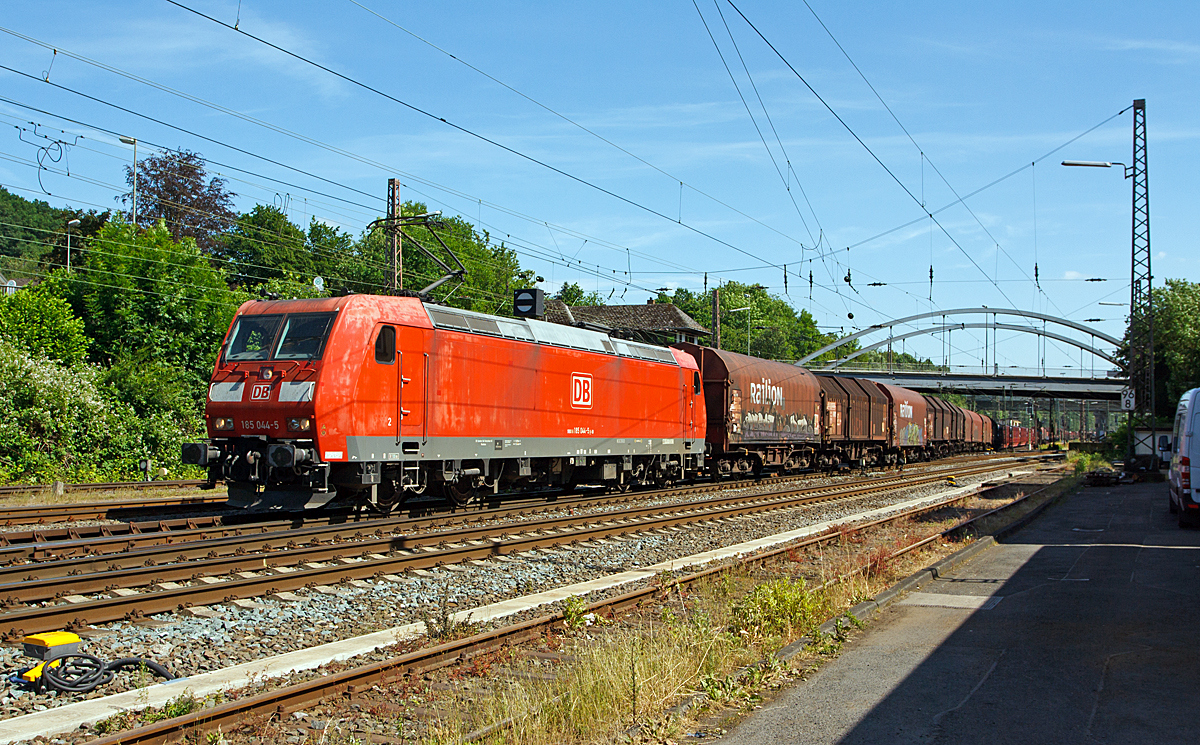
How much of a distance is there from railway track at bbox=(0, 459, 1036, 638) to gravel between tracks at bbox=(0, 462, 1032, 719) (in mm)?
272

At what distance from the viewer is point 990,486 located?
30062 mm

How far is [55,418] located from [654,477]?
17.3 m

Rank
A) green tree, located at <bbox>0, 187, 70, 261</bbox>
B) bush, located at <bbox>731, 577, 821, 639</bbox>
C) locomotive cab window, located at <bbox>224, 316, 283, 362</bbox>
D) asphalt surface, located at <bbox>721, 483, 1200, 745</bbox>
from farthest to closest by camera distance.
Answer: green tree, located at <bbox>0, 187, 70, 261</bbox>, locomotive cab window, located at <bbox>224, 316, 283, 362</bbox>, bush, located at <bbox>731, 577, 821, 639</bbox>, asphalt surface, located at <bbox>721, 483, 1200, 745</bbox>

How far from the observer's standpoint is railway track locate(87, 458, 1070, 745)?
213 inches

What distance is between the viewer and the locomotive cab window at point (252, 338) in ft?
48.9

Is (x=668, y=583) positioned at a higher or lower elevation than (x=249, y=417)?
lower

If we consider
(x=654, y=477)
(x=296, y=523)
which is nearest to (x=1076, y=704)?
(x=296, y=523)

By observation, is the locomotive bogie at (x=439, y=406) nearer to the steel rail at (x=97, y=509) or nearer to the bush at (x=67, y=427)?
Result: the steel rail at (x=97, y=509)

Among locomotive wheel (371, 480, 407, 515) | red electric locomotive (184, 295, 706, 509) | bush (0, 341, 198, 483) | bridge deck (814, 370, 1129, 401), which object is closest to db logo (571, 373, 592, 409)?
red electric locomotive (184, 295, 706, 509)

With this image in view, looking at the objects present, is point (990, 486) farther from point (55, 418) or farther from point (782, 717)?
point (55, 418)

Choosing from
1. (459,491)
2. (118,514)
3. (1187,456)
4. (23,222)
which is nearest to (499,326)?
(459,491)

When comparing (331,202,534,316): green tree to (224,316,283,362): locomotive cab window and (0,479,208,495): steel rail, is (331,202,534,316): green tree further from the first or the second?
(224,316,283,362): locomotive cab window

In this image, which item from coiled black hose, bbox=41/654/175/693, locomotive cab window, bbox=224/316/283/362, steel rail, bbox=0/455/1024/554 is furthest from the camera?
locomotive cab window, bbox=224/316/283/362

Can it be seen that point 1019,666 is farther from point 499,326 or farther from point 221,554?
point 499,326
